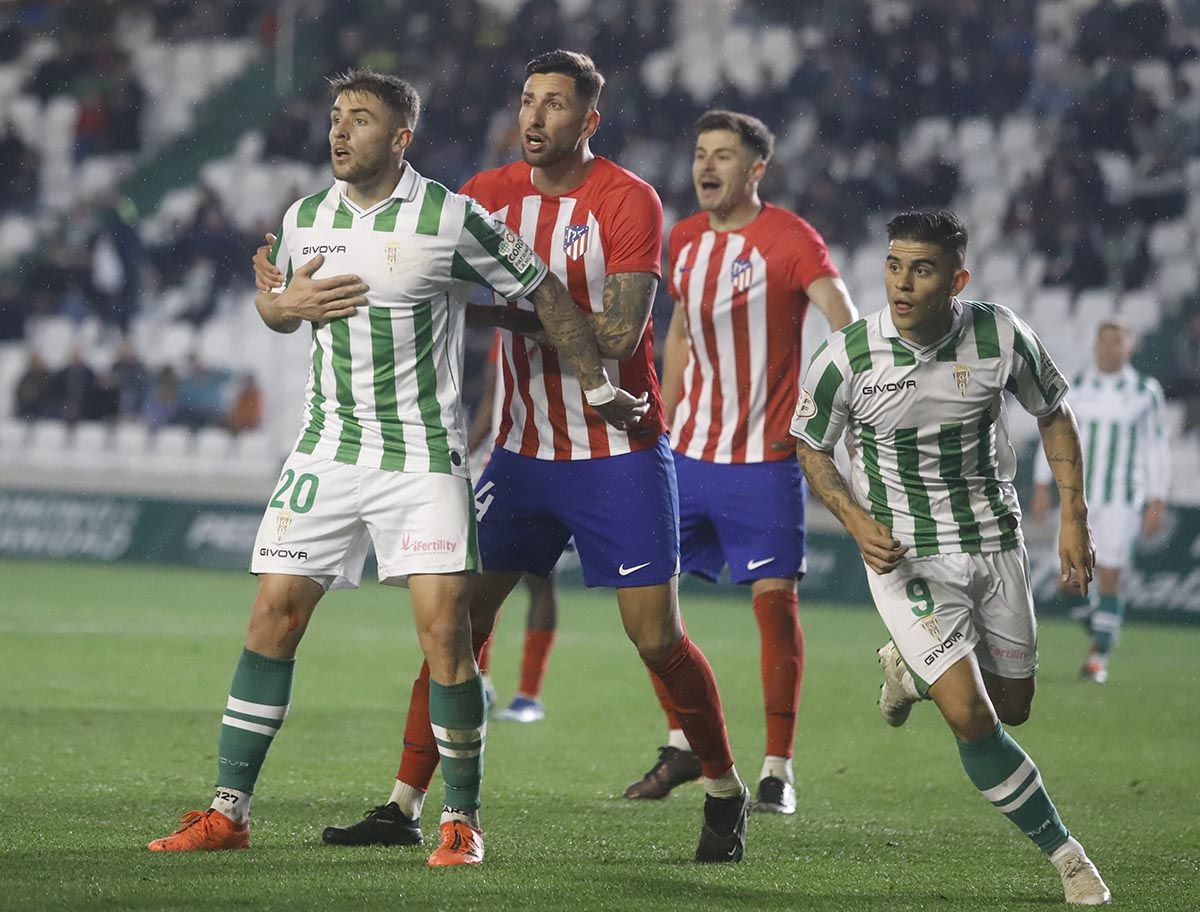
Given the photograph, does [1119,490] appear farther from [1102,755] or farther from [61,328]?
[61,328]

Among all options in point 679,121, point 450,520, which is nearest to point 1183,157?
point 679,121

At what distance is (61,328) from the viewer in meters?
18.8

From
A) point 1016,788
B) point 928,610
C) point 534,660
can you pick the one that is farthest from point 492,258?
point 534,660

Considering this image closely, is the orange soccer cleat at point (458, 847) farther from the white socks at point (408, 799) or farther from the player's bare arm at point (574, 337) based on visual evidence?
the player's bare arm at point (574, 337)

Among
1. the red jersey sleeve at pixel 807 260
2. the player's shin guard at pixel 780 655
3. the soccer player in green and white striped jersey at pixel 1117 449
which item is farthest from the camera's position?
the soccer player in green and white striped jersey at pixel 1117 449

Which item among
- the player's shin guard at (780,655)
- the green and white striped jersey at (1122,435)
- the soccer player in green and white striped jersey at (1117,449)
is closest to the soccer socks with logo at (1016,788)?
the player's shin guard at (780,655)

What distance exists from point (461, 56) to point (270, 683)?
15.8 metres

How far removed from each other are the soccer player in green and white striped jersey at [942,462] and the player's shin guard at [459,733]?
3.81 feet

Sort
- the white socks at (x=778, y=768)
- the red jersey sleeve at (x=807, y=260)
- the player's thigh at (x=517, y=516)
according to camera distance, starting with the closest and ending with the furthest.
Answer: the player's thigh at (x=517, y=516)
the white socks at (x=778, y=768)
the red jersey sleeve at (x=807, y=260)

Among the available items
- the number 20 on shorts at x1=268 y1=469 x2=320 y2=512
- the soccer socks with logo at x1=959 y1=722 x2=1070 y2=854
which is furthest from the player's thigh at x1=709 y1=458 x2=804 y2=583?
the number 20 on shorts at x1=268 y1=469 x2=320 y2=512

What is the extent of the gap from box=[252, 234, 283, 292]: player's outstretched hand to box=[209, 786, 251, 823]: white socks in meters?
1.41

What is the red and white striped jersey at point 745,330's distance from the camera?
6676 mm

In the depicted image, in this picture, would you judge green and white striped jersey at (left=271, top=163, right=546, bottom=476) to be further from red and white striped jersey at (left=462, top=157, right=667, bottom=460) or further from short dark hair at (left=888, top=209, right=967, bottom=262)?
short dark hair at (left=888, top=209, right=967, bottom=262)

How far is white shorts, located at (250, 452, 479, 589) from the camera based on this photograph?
15.4ft
